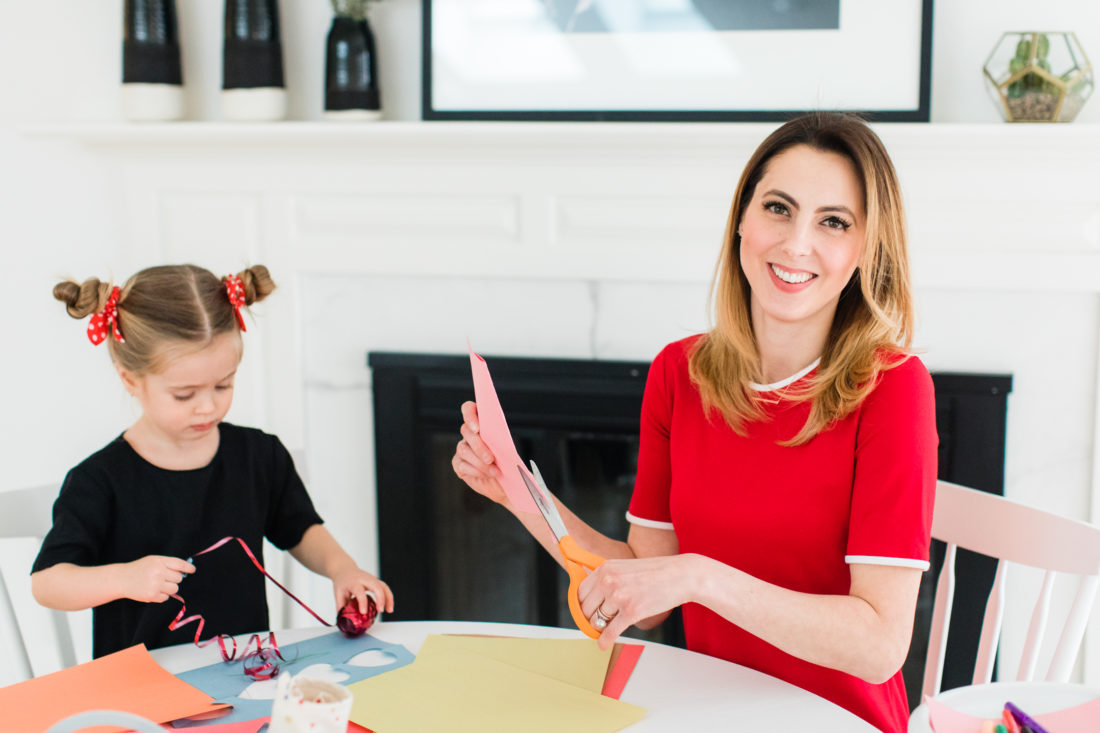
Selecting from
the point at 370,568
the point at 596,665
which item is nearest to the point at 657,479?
the point at 596,665

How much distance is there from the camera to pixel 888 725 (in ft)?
3.89

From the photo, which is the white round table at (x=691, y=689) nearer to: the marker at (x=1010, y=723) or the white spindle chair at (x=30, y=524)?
the marker at (x=1010, y=723)

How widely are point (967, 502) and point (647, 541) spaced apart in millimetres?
460

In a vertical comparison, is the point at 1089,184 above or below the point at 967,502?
above

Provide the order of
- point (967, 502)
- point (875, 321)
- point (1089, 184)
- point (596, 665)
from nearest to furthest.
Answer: point (596, 665) < point (875, 321) < point (967, 502) < point (1089, 184)

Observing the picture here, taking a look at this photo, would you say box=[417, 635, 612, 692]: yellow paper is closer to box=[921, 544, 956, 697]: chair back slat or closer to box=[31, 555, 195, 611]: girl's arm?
box=[31, 555, 195, 611]: girl's arm

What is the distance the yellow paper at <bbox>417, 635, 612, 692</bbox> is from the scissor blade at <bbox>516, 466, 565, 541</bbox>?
0.16m

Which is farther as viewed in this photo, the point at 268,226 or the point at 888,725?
the point at 268,226

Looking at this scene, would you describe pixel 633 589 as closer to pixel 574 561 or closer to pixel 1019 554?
pixel 574 561

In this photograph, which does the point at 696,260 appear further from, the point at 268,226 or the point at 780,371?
the point at 268,226

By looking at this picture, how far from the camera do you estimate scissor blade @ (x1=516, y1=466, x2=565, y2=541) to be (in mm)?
1030

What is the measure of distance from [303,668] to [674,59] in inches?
49.6

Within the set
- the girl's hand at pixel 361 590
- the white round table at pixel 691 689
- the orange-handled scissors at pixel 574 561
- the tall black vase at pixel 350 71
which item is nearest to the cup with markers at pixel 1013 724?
the white round table at pixel 691 689

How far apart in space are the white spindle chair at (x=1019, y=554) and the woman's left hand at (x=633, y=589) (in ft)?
1.81
